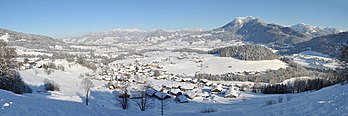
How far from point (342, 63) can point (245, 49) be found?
447 ft

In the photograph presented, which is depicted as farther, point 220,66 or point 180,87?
point 220,66

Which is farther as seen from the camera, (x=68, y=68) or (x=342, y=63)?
(x=68, y=68)

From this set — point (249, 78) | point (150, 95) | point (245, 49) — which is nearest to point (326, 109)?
point (150, 95)

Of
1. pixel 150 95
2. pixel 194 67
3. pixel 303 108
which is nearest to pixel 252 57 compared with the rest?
pixel 194 67

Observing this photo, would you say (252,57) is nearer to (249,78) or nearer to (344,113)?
(249,78)

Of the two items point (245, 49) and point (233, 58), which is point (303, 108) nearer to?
point (233, 58)

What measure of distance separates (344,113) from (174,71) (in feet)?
451

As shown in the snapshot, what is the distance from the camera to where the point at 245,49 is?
17800 centimetres

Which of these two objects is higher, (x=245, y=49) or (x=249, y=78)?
(x=245, y=49)

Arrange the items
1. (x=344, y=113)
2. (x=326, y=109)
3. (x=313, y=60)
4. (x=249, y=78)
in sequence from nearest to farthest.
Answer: (x=344, y=113) < (x=326, y=109) < (x=249, y=78) < (x=313, y=60)

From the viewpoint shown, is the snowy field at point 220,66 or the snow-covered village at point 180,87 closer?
the snow-covered village at point 180,87

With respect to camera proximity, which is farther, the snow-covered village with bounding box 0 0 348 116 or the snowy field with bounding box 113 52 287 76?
the snowy field with bounding box 113 52 287 76

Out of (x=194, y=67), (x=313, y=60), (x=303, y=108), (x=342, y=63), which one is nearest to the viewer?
(x=303, y=108)

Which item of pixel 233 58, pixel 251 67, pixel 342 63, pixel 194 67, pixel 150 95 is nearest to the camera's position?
pixel 342 63
